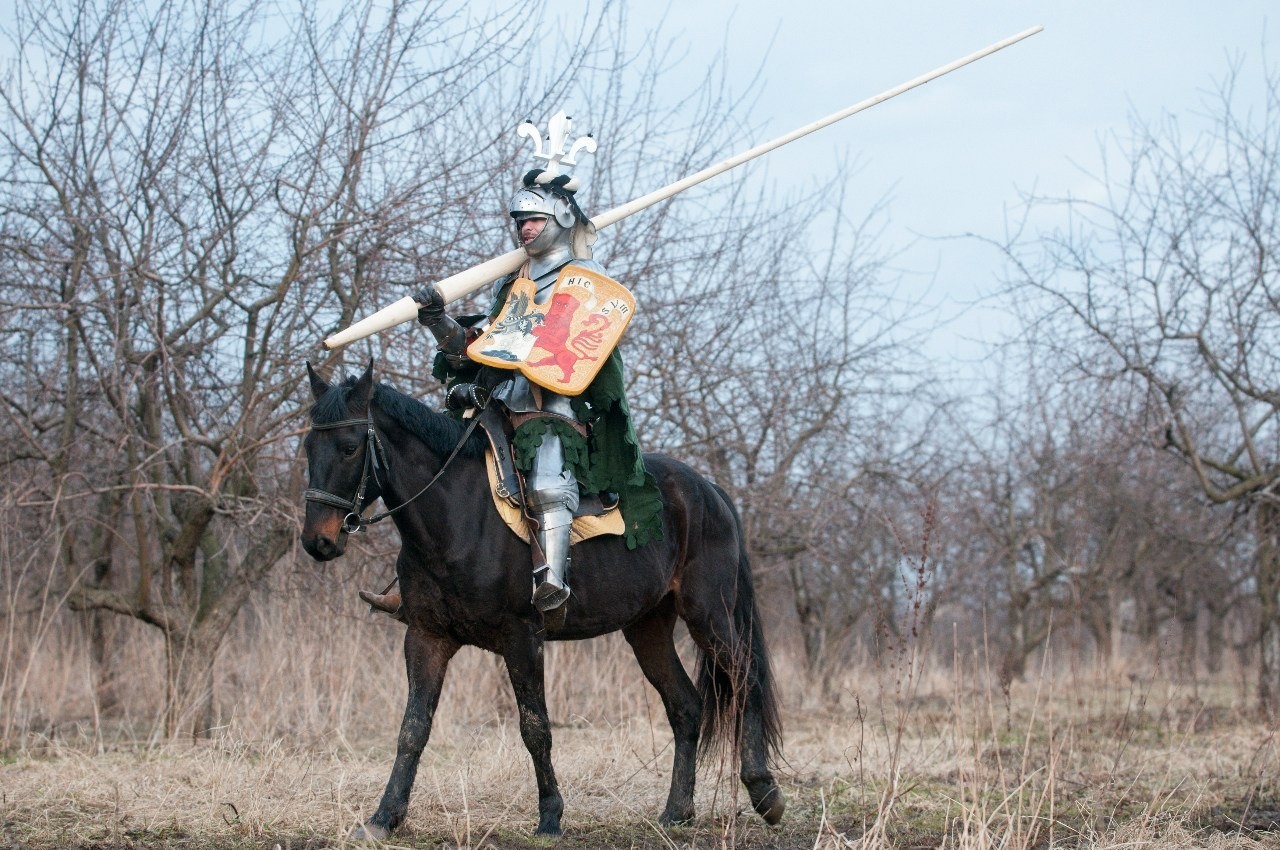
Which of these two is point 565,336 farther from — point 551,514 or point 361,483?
point 361,483

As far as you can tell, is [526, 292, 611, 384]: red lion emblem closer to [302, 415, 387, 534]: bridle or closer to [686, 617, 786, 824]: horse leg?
[302, 415, 387, 534]: bridle

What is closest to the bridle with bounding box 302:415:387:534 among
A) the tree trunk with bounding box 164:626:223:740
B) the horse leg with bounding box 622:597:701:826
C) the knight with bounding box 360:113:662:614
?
the knight with bounding box 360:113:662:614

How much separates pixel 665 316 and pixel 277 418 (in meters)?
3.71

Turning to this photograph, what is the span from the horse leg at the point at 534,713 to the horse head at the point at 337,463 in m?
0.89

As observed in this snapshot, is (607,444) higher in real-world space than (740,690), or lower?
higher

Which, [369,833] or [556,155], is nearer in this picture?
[369,833]

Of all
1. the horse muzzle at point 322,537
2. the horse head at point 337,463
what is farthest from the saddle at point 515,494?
the horse muzzle at point 322,537

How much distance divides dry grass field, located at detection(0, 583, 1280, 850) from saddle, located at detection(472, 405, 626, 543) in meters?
1.13

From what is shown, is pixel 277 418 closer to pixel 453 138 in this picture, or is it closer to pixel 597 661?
pixel 453 138

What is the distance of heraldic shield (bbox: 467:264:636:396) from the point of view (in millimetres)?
5809

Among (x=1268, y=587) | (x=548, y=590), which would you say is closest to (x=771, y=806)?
(x=548, y=590)

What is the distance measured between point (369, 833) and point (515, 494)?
1.50m

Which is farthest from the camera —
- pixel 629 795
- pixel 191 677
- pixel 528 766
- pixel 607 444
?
pixel 191 677

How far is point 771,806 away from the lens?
6301mm
